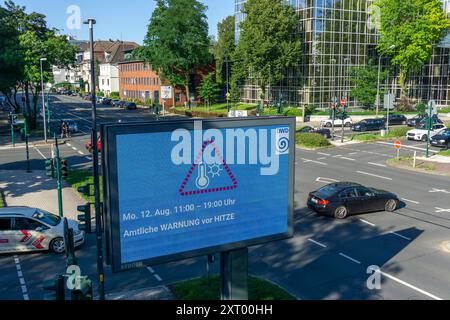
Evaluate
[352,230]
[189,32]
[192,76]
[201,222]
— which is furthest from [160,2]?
[201,222]

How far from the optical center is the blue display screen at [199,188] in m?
9.40

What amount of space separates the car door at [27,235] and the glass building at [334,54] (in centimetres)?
5381

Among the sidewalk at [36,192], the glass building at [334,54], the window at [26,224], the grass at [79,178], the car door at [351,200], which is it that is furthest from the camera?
the glass building at [334,54]

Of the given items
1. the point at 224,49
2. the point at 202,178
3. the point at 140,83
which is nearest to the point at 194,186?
the point at 202,178

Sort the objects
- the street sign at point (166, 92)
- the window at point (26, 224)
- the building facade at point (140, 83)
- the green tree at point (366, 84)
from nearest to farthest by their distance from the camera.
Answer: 1. the window at point (26, 224)
2. the green tree at point (366, 84)
3. the street sign at point (166, 92)
4. the building facade at point (140, 83)

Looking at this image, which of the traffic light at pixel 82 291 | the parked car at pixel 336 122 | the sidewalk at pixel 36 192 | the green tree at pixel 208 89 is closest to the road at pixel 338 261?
the traffic light at pixel 82 291

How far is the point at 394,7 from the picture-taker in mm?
61750

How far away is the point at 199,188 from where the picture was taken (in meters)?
10.1

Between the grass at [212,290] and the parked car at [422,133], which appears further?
the parked car at [422,133]

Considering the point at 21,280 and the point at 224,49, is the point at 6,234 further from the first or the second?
the point at 224,49

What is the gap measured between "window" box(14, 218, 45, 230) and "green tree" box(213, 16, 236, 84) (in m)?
58.0

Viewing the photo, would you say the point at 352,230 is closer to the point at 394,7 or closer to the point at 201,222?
the point at 201,222

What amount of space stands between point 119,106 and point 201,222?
85782 millimetres

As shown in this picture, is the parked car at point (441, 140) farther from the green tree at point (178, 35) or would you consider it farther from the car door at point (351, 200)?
the green tree at point (178, 35)
